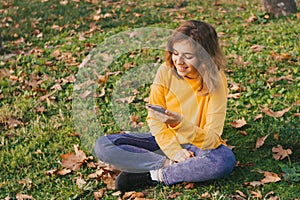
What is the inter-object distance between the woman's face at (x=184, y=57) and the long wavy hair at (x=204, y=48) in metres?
0.02

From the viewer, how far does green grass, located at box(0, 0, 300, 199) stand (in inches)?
137

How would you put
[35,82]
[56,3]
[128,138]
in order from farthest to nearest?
[56,3], [35,82], [128,138]

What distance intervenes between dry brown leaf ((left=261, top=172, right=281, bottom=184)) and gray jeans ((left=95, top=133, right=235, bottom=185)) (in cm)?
23

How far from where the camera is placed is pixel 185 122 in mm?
3172

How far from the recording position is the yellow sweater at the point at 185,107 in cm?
328

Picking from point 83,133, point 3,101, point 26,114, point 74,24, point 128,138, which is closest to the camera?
point 128,138

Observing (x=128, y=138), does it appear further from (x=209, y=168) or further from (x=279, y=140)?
(x=279, y=140)

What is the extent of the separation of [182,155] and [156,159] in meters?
0.20

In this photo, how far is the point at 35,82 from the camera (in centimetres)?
528

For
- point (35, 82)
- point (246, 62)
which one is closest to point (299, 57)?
point (246, 62)

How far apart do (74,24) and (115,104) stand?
2.81 m

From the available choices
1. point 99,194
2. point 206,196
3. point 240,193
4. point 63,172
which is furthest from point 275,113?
point 63,172

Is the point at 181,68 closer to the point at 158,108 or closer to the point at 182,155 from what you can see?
the point at 158,108

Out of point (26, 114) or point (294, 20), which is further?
point (294, 20)
